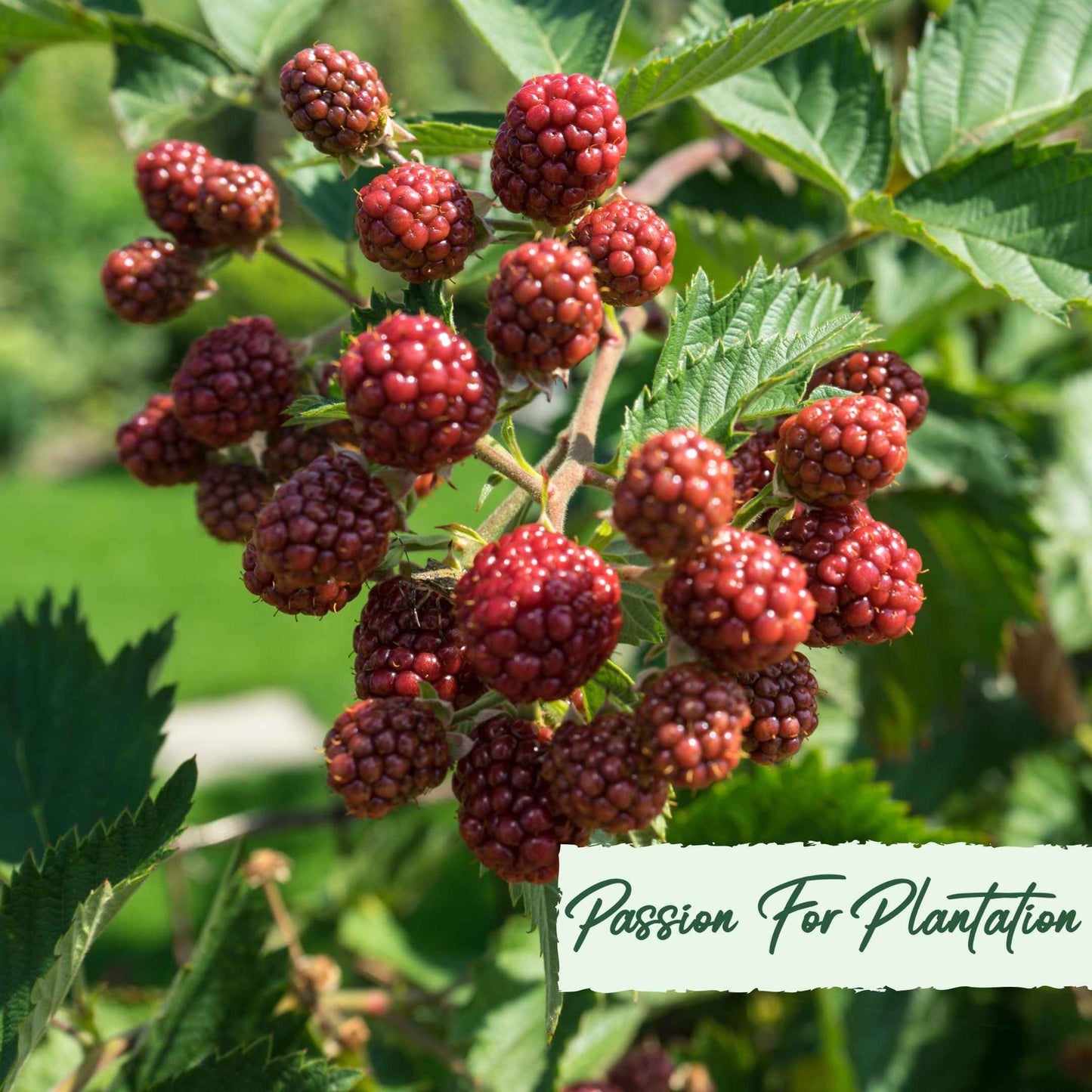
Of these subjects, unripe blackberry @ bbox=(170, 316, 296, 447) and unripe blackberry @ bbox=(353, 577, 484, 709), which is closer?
unripe blackberry @ bbox=(353, 577, 484, 709)

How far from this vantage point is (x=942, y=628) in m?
1.83

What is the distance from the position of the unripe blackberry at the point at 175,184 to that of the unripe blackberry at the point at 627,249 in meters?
0.53

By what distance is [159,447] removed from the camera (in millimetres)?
1231

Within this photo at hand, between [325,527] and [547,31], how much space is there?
0.81 m

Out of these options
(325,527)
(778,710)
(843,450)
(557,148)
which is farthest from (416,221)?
(778,710)

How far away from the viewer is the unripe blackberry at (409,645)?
887 millimetres

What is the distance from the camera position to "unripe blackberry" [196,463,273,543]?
116 centimetres

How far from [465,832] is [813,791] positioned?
2.14 ft

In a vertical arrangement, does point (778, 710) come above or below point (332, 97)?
below

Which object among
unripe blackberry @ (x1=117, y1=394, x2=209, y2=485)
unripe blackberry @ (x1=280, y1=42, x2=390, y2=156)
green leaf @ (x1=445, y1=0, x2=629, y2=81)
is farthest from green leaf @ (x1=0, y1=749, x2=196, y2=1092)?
green leaf @ (x1=445, y1=0, x2=629, y2=81)

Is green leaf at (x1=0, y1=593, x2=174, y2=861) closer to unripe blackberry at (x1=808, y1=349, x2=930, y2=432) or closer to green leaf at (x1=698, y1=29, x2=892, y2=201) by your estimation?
unripe blackberry at (x1=808, y1=349, x2=930, y2=432)

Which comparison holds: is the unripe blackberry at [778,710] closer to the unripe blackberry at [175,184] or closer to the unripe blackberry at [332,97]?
the unripe blackberry at [332,97]

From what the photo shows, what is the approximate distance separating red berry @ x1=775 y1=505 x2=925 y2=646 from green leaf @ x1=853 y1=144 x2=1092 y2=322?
16.2 inches

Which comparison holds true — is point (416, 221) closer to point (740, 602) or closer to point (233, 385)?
point (233, 385)
